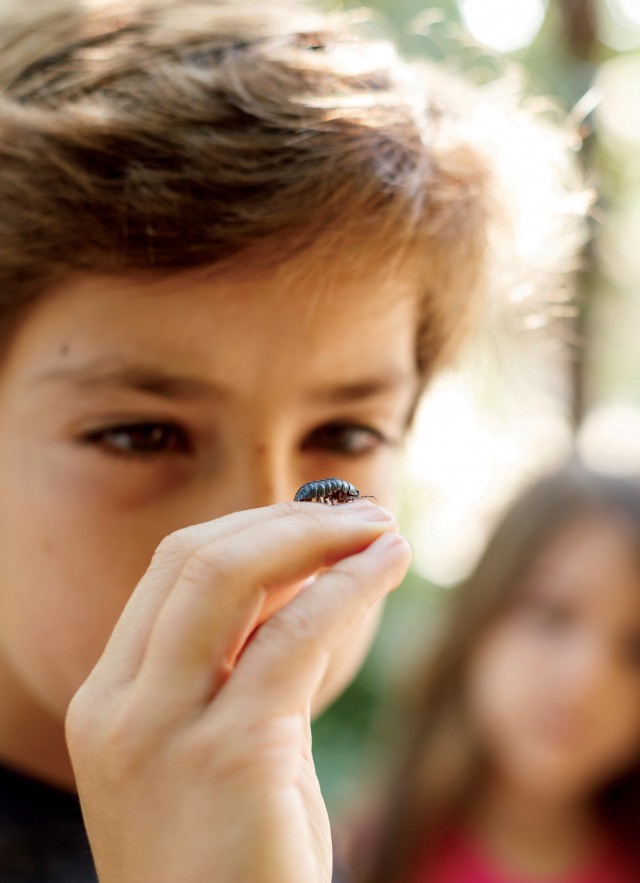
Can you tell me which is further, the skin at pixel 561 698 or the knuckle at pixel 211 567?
the skin at pixel 561 698

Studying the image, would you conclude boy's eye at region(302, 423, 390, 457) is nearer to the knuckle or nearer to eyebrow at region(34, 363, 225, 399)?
eyebrow at region(34, 363, 225, 399)

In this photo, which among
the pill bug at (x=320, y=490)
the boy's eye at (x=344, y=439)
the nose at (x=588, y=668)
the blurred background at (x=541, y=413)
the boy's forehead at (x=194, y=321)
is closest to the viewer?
the boy's forehead at (x=194, y=321)

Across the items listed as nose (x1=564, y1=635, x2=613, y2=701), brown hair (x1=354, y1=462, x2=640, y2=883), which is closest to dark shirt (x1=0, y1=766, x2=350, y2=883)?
brown hair (x1=354, y1=462, x2=640, y2=883)

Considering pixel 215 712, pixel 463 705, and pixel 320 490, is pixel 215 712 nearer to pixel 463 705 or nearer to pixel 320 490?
pixel 320 490

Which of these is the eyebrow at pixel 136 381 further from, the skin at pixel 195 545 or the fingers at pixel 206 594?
the fingers at pixel 206 594

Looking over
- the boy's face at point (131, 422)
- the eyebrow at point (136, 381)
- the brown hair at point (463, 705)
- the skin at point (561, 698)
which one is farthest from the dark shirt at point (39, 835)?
the skin at point (561, 698)

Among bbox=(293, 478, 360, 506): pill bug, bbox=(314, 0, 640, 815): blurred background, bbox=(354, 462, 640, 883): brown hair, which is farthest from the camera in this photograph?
bbox=(314, 0, 640, 815): blurred background
